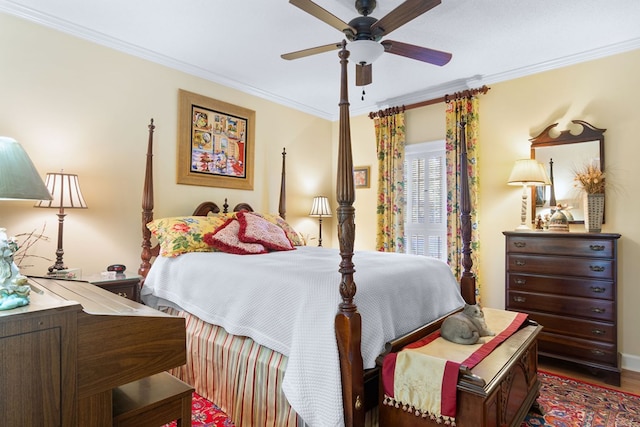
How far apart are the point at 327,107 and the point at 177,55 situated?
2139 mm

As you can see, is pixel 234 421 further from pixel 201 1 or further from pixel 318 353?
pixel 201 1

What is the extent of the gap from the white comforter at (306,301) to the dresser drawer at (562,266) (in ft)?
3.06

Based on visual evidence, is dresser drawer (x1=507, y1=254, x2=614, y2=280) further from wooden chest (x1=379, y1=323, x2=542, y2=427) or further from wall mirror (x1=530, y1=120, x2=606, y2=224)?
wooden chest (x1=379, y1=323, x2=542, y2=427)

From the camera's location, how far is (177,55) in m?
3.32

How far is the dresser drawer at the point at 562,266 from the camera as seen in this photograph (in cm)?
280

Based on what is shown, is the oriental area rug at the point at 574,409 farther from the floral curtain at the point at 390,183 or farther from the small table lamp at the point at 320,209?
the small table lamp at the point at 320,209

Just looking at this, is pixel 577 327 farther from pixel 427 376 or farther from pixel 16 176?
pixel 16 176

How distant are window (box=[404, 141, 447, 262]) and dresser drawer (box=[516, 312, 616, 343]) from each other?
1.28 meters

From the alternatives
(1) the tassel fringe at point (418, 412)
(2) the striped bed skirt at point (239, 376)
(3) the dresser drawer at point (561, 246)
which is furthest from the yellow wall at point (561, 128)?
(2) the striped bed skirt at point (239, 376)

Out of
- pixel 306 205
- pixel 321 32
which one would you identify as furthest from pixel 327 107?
pixel 321 32

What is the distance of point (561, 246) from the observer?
298 centimetres

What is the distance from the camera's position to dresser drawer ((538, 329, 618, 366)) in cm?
274

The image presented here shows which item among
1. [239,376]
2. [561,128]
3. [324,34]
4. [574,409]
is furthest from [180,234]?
[561,128]

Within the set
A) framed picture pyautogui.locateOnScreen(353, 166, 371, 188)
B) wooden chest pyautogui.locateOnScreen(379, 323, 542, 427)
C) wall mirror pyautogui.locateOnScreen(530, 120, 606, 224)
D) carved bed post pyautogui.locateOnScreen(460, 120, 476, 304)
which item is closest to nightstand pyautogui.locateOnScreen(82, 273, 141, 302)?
wooden chest pyautogui.locateOnScreen(379, 323, 542, 427)
